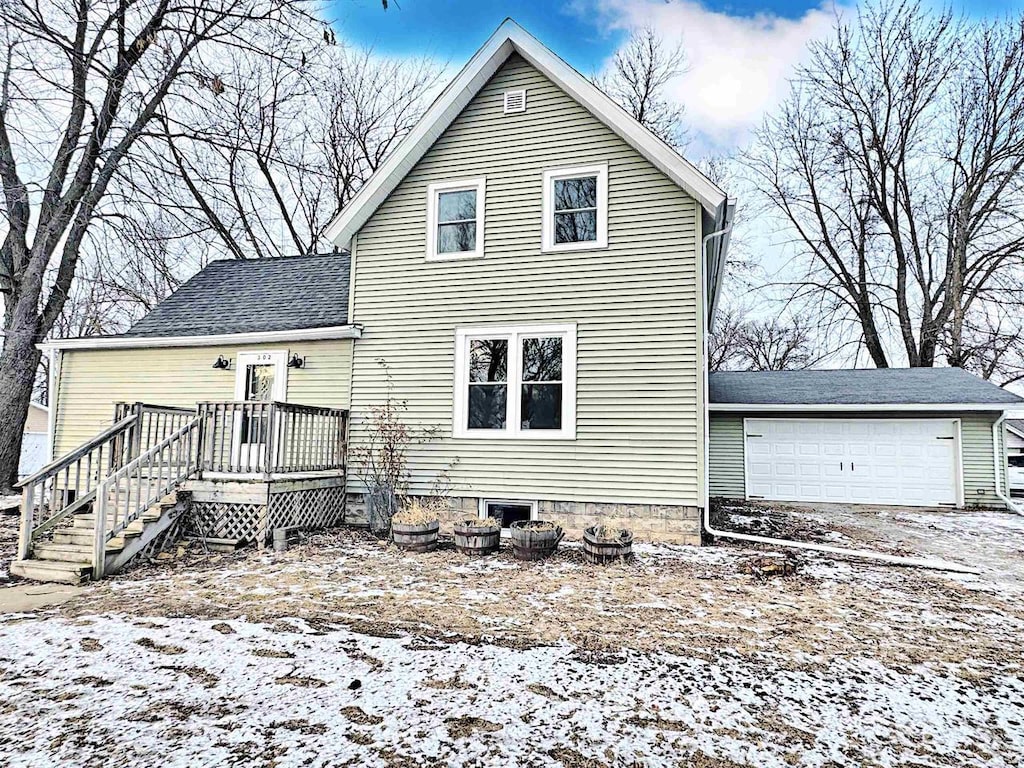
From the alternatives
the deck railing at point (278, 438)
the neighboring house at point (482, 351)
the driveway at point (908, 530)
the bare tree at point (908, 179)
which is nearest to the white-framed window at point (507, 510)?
the neighboring house at point (482, 351)

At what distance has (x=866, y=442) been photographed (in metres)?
12.8

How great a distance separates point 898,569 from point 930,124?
19.2 meters

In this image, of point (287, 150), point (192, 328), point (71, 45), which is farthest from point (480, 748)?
point (287, 150)

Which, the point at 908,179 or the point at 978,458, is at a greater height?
the point at 908,179

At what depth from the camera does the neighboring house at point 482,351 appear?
26.1ft

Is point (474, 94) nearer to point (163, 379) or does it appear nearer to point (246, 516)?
point (246, 516)

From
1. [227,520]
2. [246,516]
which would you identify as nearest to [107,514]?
[227,520]

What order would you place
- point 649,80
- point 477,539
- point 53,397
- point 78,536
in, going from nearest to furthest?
point 78,536 → point 477,539 → point 53,397 → point 649,80

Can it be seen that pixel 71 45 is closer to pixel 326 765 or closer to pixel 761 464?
pixel 326 765

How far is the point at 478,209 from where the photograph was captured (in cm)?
923

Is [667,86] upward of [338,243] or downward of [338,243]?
upward

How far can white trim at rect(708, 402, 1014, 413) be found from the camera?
1198cm

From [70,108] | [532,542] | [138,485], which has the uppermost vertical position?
[70,108]

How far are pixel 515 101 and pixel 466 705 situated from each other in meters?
8.48
